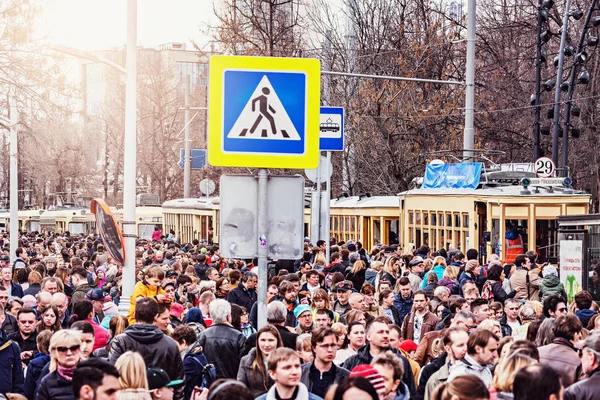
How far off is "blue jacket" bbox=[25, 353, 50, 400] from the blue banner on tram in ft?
62.3

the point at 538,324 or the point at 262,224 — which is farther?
the point at 538,324

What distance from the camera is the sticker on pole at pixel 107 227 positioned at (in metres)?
12.9

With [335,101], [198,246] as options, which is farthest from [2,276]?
[335,101]

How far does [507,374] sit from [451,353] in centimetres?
163

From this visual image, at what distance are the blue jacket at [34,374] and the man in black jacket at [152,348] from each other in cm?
49

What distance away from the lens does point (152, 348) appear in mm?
8750

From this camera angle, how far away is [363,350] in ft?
28.6

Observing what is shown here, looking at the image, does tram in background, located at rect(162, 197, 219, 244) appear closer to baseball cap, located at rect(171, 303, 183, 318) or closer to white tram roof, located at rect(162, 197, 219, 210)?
white tram roof, located at rect(162, 197, 219, 210)

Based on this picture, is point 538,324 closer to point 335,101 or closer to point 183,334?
point 183,334

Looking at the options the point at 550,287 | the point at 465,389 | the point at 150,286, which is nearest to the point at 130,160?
the point at 150,286

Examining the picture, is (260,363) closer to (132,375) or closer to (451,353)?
(451,353)

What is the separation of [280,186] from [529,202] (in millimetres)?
18580

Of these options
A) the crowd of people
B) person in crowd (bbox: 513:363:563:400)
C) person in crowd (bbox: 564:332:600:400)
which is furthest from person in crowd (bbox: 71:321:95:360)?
person in crowd (bbox: 513:363:563:400)


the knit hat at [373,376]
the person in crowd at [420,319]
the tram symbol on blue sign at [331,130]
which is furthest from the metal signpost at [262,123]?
the tram symbol on blue sign at [331,130]
